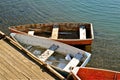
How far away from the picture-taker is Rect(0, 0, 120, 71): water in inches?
658

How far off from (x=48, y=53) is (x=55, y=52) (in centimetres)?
55

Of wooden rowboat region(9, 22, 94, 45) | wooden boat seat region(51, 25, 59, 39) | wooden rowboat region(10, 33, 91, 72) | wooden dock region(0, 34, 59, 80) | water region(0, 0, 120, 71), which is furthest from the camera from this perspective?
water region(0, 0, 120, 71)

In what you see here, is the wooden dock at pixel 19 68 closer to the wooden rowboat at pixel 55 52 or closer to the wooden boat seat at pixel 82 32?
the wooden rowboat at pixel 55 52

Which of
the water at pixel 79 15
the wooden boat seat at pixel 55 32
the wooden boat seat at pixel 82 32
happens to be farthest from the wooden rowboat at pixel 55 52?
the water at pixel 79 15

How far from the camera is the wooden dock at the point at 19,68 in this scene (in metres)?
12.0

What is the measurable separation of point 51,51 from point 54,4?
8522 mm

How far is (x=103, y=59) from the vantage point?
50.9 ft

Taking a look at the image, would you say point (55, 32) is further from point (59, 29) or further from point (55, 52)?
point (55, 52)

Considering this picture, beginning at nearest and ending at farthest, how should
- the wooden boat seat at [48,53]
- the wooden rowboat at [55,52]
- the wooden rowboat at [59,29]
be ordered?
the wooden rowboat at [55,52], the wooden boat seat at [48,53], the wooden rowboat at [59,29]

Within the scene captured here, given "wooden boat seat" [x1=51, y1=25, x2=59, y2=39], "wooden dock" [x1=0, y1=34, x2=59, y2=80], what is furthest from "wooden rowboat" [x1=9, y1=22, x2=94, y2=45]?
"wooden dock" [x1=0, y1=34, x2=59, y2=80]

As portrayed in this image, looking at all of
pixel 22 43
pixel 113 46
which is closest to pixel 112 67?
pixel 113 46

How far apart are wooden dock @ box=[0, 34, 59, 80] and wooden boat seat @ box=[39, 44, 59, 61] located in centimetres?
97

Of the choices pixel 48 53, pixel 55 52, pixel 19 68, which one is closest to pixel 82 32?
pixel 55 52

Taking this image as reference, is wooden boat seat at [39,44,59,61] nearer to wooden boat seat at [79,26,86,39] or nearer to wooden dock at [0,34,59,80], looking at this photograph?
wooden dock at [0,34,59,80]
